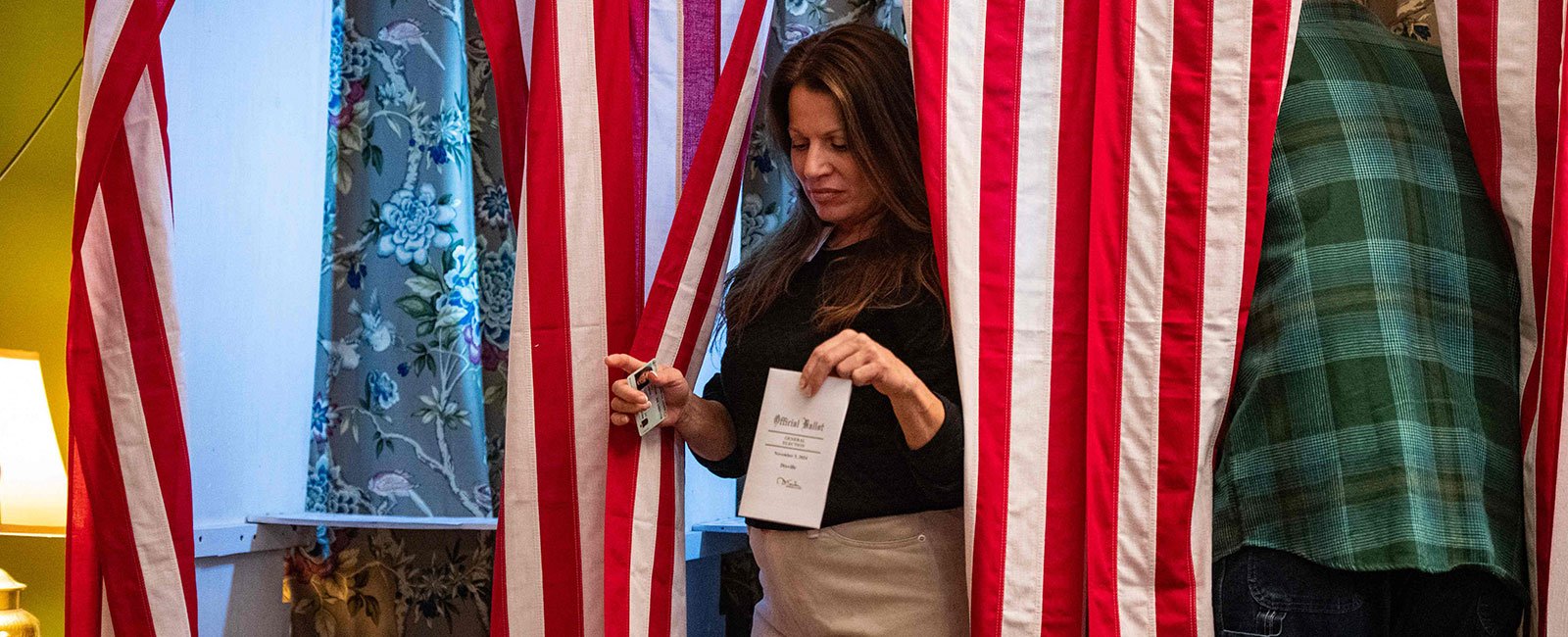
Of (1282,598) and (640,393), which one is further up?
(640,393)

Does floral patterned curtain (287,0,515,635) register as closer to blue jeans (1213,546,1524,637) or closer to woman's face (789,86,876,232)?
woman's face (789,86,876,232)

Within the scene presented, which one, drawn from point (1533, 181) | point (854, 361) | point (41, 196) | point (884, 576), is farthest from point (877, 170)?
point (41, 196)

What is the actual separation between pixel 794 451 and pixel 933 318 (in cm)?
26

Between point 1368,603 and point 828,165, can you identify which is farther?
point 828,165

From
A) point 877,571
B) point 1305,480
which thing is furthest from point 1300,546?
point 877,571

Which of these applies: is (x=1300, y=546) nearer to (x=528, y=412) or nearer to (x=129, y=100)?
(x=528, y=412)

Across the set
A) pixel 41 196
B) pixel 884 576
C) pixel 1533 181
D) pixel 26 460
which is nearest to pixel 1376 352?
pixel 1533 181

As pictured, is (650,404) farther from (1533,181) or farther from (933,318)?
(1533,181)

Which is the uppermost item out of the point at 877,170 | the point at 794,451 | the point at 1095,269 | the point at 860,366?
the point at 877,170

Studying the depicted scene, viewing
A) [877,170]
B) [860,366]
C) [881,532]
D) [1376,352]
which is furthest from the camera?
[877,170]

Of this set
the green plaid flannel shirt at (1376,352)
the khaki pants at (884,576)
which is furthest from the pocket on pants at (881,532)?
the green plaid flannel shirt at (1376,352)

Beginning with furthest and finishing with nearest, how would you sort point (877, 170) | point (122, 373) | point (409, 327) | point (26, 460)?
point (409, 327) < point (26, 460) < point (122, 373) < point (877, 170)

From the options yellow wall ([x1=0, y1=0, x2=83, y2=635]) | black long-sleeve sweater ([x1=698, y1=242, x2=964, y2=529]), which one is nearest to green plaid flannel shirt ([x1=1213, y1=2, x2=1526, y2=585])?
black long-sleeve sweater ([x1=698, y1=242, x2=964, y2=529])

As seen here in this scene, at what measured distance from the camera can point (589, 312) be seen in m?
1.83
